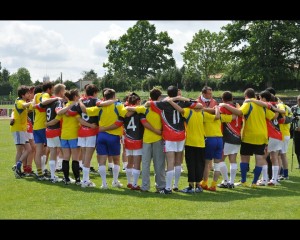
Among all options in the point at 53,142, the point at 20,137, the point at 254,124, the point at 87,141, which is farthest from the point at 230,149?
the point at 20,137

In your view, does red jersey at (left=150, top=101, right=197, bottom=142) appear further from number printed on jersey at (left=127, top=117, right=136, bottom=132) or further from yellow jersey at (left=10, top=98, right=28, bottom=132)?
yellow jersey at (left=10, top=98, right=28, bottom=132)

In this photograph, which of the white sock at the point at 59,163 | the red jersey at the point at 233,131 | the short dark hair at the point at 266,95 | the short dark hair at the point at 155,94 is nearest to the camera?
the short dark hair at the point at 155,94

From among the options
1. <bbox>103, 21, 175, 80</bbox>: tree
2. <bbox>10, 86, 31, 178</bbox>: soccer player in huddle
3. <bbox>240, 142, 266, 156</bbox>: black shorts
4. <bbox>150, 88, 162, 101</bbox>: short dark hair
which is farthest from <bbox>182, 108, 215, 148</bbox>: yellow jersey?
<bbox>103, 21, 175, 80</bbox>: tree

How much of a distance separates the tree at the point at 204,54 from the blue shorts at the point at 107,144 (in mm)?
70087

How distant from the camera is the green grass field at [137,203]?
7184 mm

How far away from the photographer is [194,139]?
9438 millimetres

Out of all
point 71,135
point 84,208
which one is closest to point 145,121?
point 71,135

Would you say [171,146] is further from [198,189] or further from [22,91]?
[22,91]

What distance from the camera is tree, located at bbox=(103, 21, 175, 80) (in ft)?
321

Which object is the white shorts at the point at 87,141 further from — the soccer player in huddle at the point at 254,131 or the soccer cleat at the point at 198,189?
the soccer player in huddle at the point at 254,131

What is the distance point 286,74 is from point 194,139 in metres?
53.6

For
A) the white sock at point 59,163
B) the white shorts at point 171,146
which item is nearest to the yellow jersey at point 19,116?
the white sock at point 59,163

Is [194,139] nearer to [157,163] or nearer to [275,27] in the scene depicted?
[157,163]

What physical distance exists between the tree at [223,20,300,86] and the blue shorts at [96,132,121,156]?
50365 millimetres
